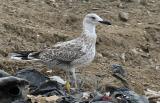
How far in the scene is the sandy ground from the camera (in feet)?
32.0

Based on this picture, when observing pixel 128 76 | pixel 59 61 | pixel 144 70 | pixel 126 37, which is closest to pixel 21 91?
pixel 59 61

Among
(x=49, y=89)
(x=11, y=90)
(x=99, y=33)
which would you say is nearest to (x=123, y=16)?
(x=99, y=33)

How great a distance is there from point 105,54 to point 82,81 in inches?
69.6

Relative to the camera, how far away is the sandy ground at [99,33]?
9.75 m

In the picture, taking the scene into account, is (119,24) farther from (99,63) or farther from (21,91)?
(21,91)

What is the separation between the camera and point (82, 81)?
9.02 metres

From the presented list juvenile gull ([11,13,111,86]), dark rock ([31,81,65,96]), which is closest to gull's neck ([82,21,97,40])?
juvenile gull ([11,13,111,86])

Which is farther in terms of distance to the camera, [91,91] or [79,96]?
[91,91]

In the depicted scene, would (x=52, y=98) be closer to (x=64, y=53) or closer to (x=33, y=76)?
(x=33, y=76)

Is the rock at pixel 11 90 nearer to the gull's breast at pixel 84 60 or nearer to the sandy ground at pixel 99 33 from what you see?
the gull's breast at pixel 84 60

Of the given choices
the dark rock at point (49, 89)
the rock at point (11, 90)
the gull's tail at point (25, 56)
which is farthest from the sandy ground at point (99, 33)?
the rock at point (11, 90)

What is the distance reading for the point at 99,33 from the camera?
11.2m

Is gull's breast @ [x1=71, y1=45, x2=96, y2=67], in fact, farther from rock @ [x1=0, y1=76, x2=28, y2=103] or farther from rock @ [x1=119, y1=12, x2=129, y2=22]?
rock @ [x1=119, y1=12, x2=129, y2=22]

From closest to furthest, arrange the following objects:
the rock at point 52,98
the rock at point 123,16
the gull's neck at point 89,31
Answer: the rock at point 52,98 < the gull's neck at point 89,31 < the rock at point 123,16
